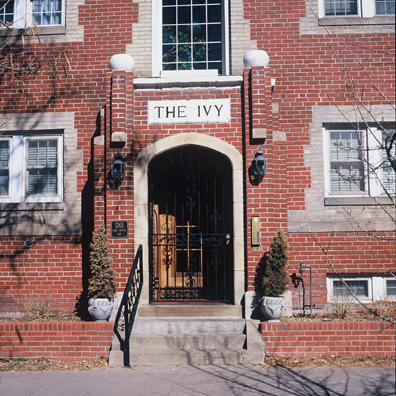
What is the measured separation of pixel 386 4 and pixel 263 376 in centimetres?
742

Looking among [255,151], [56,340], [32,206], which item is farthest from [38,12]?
[56,340]

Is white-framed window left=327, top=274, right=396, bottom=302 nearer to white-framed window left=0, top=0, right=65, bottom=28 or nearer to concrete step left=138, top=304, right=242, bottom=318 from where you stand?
concrete step left=138, top=304, right=242, bottom=318

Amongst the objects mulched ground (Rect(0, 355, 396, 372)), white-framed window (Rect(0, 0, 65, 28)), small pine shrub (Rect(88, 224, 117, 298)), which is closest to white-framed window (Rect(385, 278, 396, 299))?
mulched ground (Rect(0, 355, 396, 372))

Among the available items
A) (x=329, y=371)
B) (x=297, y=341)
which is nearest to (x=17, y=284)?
(x=297, y=341)

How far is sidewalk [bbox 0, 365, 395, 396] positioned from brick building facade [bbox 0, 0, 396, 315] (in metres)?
1.75

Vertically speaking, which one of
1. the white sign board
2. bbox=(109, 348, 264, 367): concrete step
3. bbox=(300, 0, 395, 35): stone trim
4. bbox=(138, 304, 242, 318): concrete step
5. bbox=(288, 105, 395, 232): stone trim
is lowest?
bbox=(109, 348, 264, 367): concrete step

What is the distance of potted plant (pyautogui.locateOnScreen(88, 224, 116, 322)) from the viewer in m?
7.43

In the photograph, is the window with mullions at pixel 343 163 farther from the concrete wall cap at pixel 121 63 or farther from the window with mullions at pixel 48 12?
the window with mullions at pixel 48 12

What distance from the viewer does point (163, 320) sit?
7.51 m

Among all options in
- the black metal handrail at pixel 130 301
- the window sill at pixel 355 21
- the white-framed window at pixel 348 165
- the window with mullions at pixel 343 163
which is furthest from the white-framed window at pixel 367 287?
the window sill at pixel 355 21

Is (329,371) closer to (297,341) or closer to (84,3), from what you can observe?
(297,341)

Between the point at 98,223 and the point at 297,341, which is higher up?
the point at 98,223

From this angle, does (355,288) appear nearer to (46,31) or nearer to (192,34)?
(192,34)

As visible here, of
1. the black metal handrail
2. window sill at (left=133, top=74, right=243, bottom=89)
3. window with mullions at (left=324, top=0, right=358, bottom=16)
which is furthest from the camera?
window with mullions at (left=324, top=0, right=358, bottom=16)
